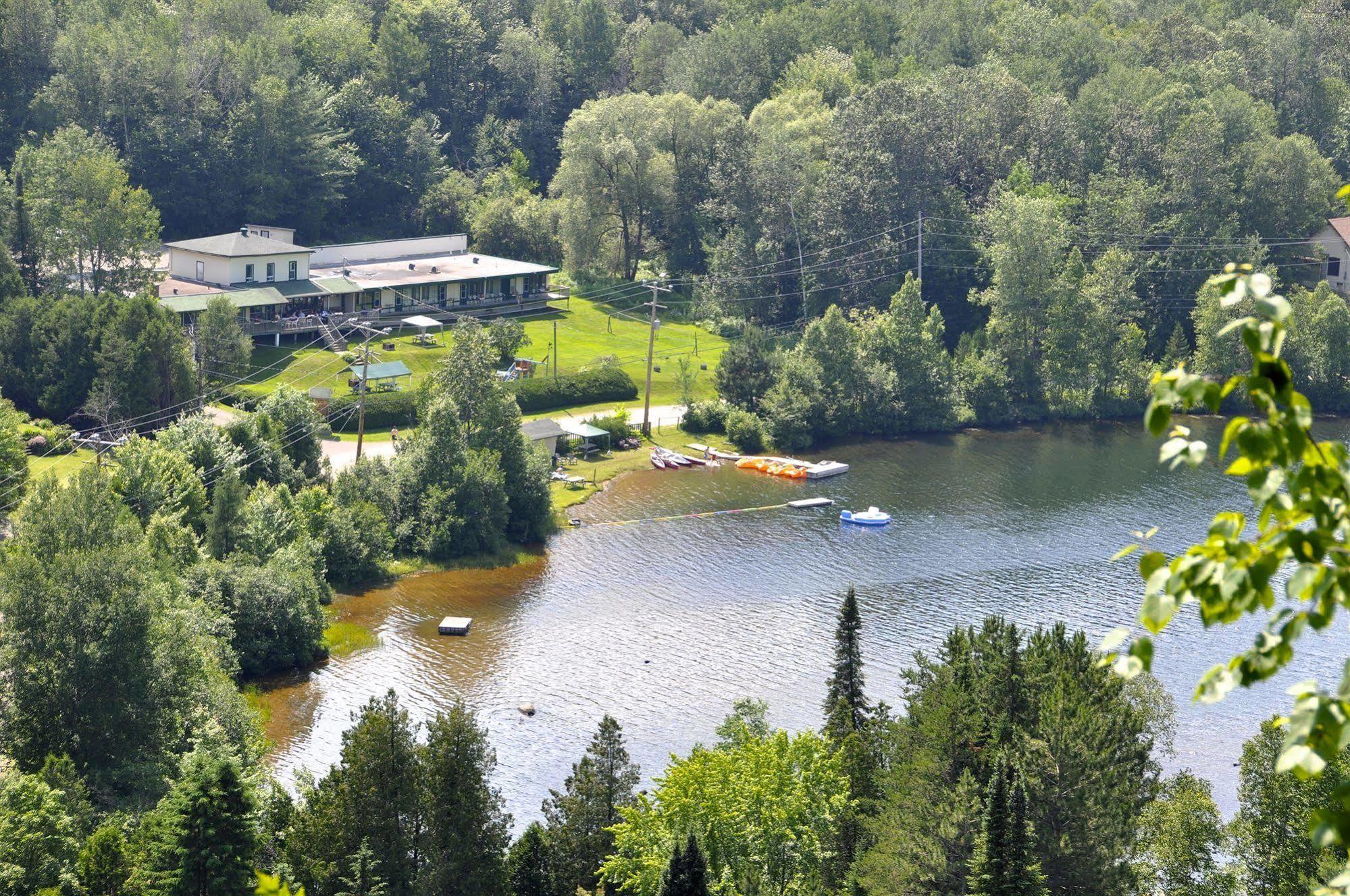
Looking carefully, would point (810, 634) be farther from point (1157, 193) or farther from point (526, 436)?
point (1157, 193)

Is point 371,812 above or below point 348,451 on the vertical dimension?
below

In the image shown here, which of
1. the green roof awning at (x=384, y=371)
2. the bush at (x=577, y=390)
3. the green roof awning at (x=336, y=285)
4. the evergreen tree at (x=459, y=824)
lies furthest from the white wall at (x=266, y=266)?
the evergreen tree at (x=459, y=824)

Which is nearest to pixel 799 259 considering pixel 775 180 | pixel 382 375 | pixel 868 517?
pixel 775 180

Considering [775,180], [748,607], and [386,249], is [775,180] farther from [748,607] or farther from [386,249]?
[748,607]

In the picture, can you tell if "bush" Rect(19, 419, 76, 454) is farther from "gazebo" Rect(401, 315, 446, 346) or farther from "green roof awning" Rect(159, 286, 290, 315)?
"gazebo" Rect(401, 315, 446, 346)

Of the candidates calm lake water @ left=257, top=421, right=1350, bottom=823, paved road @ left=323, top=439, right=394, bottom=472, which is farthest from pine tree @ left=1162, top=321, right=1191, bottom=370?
paved road @ left=323, top=439, right=394, bottom=472

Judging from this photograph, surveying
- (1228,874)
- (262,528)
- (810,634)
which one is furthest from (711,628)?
(1228,874)

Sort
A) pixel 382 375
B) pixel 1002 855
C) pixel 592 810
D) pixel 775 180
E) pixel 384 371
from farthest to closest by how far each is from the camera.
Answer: pixel 775 180 < pixel 384 371 < pixel 382 375 < pixel 592 810 < pixel 1002 855

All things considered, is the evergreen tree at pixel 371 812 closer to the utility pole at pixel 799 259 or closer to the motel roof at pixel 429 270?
the motel roof at pixel 429 270
